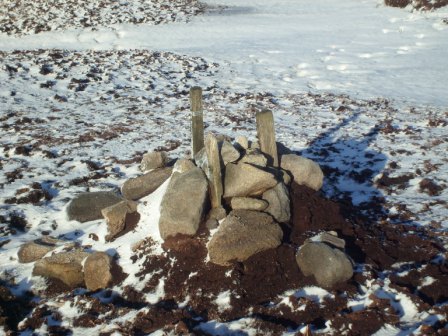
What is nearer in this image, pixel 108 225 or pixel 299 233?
pixel 299 233

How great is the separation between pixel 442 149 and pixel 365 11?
50.5ft

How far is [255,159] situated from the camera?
5570 mm

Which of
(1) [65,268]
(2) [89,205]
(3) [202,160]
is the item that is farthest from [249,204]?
(2) [89,205]

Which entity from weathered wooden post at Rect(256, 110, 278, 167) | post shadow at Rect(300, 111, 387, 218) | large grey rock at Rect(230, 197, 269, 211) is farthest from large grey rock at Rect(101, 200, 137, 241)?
post shadow at Rect(300, 111, 387, 218)

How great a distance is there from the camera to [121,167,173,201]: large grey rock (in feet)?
20.6

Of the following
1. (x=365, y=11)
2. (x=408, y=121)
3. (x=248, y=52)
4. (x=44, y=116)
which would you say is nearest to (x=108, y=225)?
(x=44, y=116)

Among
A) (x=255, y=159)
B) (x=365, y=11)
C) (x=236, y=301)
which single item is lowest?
(x=236, y=301)

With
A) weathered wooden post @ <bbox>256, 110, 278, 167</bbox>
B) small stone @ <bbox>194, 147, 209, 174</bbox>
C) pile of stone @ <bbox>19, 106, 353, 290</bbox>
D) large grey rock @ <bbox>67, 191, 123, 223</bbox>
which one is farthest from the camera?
large grey rock @ <bbox>67, 191, 123, 223</bbox>

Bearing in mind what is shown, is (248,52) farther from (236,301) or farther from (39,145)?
(236,301)

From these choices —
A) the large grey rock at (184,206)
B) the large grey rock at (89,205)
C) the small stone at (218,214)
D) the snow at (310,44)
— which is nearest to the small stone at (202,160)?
the large grey rock at (184,206)

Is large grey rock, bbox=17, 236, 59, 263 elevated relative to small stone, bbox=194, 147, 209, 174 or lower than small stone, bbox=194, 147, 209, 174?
lower

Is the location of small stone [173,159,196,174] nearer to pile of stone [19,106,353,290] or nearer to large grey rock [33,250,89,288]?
pile of stone [19,106,353,290]

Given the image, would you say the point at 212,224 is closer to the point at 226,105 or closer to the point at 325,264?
the point at 325,264

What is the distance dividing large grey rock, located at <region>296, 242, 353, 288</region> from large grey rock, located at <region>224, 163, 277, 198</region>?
95cm
